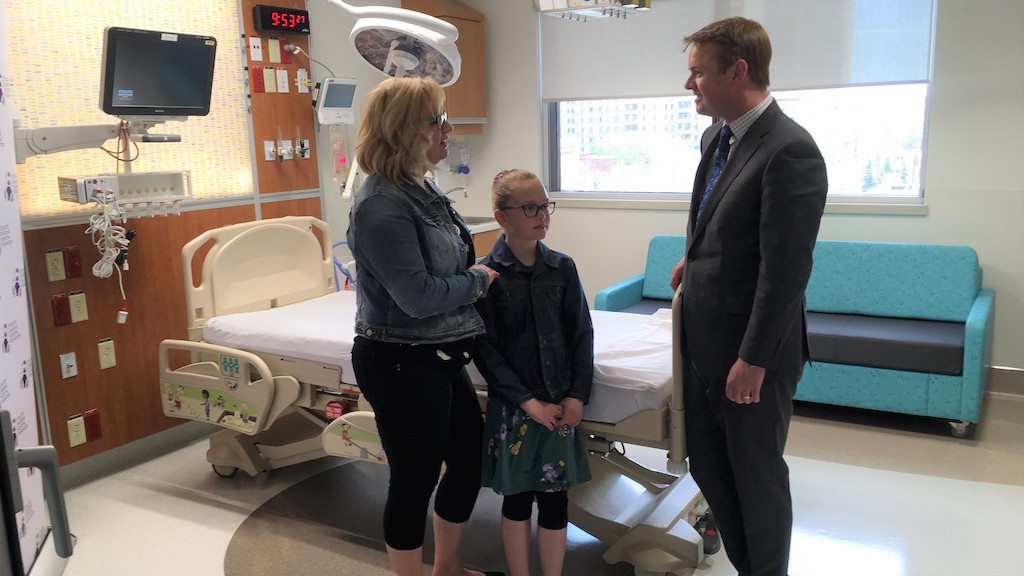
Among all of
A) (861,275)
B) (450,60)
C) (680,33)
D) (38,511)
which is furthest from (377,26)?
(861,275)

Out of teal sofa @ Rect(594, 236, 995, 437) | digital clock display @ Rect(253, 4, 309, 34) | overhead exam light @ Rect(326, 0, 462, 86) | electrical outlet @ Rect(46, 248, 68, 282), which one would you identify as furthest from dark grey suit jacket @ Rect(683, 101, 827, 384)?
digital clock display @ Rect(253, 4, 309, 34)

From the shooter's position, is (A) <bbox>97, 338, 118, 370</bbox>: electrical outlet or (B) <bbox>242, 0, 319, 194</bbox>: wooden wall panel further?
(B) <bbox>242, 0, 319, 194</bbox>: wooden wall panel

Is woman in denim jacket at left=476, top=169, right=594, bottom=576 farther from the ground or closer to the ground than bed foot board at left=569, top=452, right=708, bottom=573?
farther from the ground

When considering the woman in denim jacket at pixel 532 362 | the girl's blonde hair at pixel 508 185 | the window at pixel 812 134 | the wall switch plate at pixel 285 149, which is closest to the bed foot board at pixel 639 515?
the woman in denim jacket at pixel 532 362

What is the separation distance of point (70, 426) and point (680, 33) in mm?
3864

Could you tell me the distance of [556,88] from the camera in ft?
17.9

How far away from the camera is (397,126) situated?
2041mm

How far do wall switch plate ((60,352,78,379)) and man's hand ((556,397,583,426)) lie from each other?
2321 mm

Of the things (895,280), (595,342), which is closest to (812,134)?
(895,280)

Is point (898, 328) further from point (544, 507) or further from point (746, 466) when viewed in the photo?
point (544, 507)

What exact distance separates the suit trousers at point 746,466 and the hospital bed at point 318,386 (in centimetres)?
14

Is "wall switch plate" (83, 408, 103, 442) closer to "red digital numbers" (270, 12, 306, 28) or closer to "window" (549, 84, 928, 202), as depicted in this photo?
"red digital numbers" (270, 12, 306, 28)

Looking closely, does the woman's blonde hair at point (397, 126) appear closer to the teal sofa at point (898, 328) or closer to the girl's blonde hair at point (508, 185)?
the girl's blonde hair at point (508, 185)

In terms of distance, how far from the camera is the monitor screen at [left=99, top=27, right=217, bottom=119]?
10.2ft
